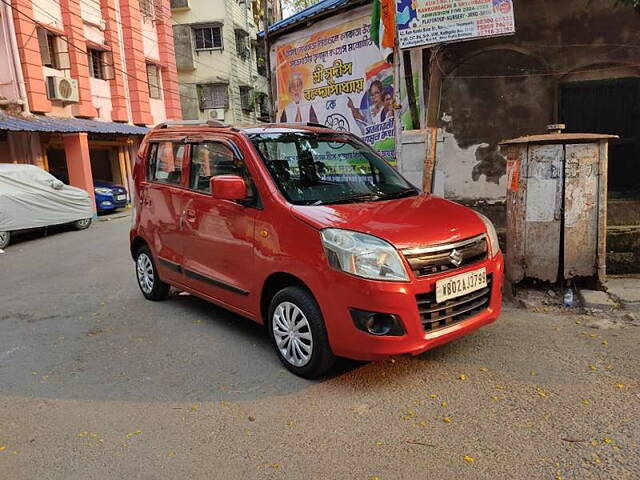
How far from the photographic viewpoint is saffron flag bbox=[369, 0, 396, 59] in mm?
6293

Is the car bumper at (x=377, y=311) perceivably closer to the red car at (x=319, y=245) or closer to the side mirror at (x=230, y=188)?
the red car at (x=319, y=245)

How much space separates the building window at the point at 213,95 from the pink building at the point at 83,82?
4.57m

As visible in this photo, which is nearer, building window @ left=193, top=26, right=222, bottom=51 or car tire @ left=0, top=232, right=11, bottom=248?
car tire @ left=0, top=232, right=11, bottom=248

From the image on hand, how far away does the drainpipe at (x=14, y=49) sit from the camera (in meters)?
14.5

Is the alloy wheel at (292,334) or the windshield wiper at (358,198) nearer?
the alloy wheel at (292,334)

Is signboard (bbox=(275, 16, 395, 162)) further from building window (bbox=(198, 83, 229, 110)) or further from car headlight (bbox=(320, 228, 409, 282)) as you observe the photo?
building window (bbox=(198, 83, 229, 110))

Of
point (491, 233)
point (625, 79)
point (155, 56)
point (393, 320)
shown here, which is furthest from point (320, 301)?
point (155, 56)

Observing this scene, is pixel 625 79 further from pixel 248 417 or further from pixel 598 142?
pixel 248 417

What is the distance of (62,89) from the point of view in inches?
629

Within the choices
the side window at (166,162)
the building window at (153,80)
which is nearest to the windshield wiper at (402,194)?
the side window at (166,162)

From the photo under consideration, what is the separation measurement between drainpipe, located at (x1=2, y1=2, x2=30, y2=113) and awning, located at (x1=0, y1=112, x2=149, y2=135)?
660 mm

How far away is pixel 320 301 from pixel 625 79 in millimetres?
5408

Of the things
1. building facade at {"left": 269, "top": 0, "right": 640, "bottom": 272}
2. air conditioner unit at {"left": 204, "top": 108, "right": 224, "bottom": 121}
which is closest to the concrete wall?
building facade at {"left": 269, "top": 0, "right": 640, "bottom": 272}

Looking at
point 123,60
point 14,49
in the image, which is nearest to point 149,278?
point 14,49
